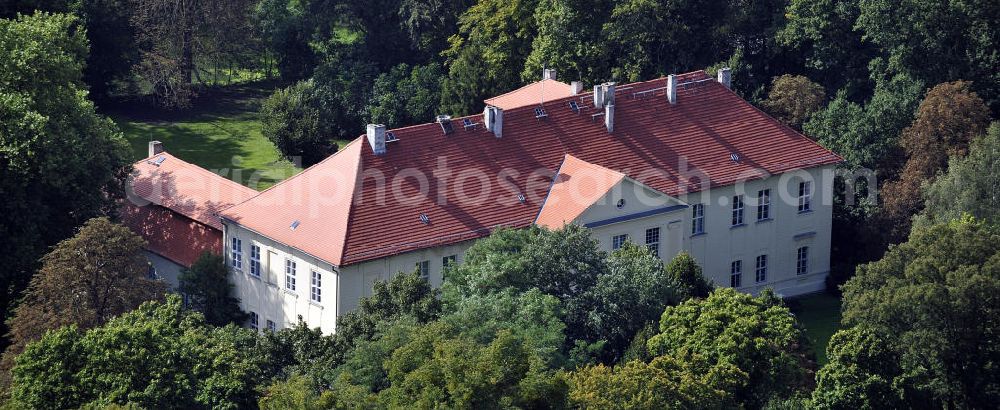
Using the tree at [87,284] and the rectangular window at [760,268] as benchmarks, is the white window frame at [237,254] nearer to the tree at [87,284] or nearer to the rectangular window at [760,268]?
the tree at [87,284]

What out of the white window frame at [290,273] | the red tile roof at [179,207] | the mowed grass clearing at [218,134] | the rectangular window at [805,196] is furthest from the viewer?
the mowed grass clearing at [218,134]

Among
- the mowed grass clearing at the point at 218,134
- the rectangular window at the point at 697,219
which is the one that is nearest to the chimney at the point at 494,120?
the rectangular window at the point at 697,219

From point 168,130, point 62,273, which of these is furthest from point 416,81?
point 62,273

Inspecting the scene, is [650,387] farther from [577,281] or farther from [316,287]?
[316,287]

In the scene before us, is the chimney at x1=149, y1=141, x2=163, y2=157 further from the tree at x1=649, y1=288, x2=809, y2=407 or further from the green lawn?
the tree at x1=649, y1=288, x2=809, y2=407

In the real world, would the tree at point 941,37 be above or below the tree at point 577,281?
above

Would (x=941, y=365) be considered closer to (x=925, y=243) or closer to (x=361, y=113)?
(x=925, y=243)

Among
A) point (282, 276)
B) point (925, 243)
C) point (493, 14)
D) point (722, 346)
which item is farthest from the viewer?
point (493, 14)
